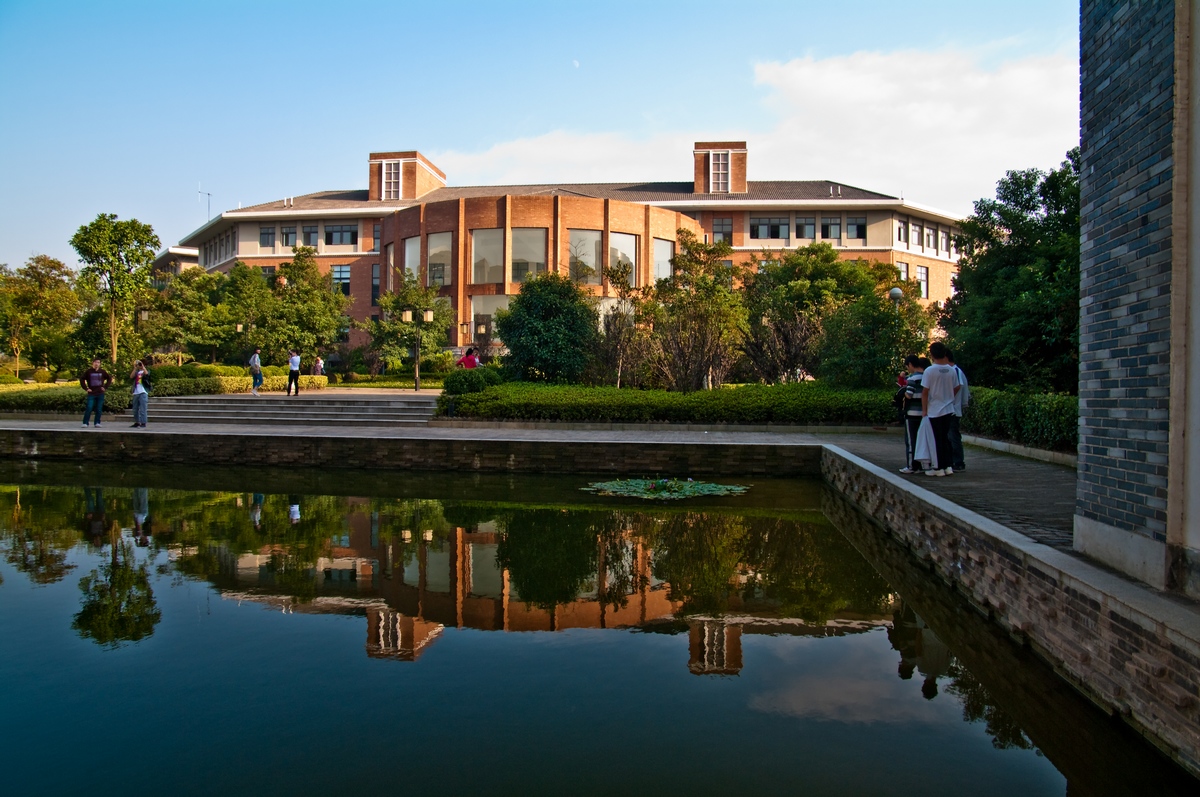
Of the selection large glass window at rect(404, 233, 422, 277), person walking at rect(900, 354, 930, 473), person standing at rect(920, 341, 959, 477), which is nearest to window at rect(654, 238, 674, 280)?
large glass window at rect(404, 233, 422, 277)

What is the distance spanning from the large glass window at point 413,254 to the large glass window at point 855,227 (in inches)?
916

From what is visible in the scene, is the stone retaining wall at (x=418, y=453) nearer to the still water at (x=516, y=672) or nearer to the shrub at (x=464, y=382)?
the still water at (x=516, y=672)

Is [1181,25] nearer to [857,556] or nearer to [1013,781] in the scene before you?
[1013,781]

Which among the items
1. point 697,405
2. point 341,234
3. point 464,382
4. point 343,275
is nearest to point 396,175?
point 341,234

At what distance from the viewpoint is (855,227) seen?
151ft

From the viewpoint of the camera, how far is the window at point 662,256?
3834 cm

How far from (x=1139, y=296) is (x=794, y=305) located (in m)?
19.8

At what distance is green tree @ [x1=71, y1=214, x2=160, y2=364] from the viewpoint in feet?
77.2

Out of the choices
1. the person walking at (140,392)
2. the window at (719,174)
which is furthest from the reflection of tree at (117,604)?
the window at (719,174)

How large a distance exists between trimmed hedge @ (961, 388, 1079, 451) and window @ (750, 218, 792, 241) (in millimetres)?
33399

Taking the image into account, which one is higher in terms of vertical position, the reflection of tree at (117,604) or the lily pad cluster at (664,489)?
the lily pad cluster at (664,489)

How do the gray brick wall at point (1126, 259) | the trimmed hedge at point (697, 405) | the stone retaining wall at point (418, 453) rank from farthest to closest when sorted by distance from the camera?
the trimmed hedge at point (697, 405), the stone retaining wall at point (418, 453), the gray brick wall at point (1126, 259)

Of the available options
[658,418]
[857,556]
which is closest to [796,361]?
[658,418]

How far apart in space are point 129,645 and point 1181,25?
22.5ft
